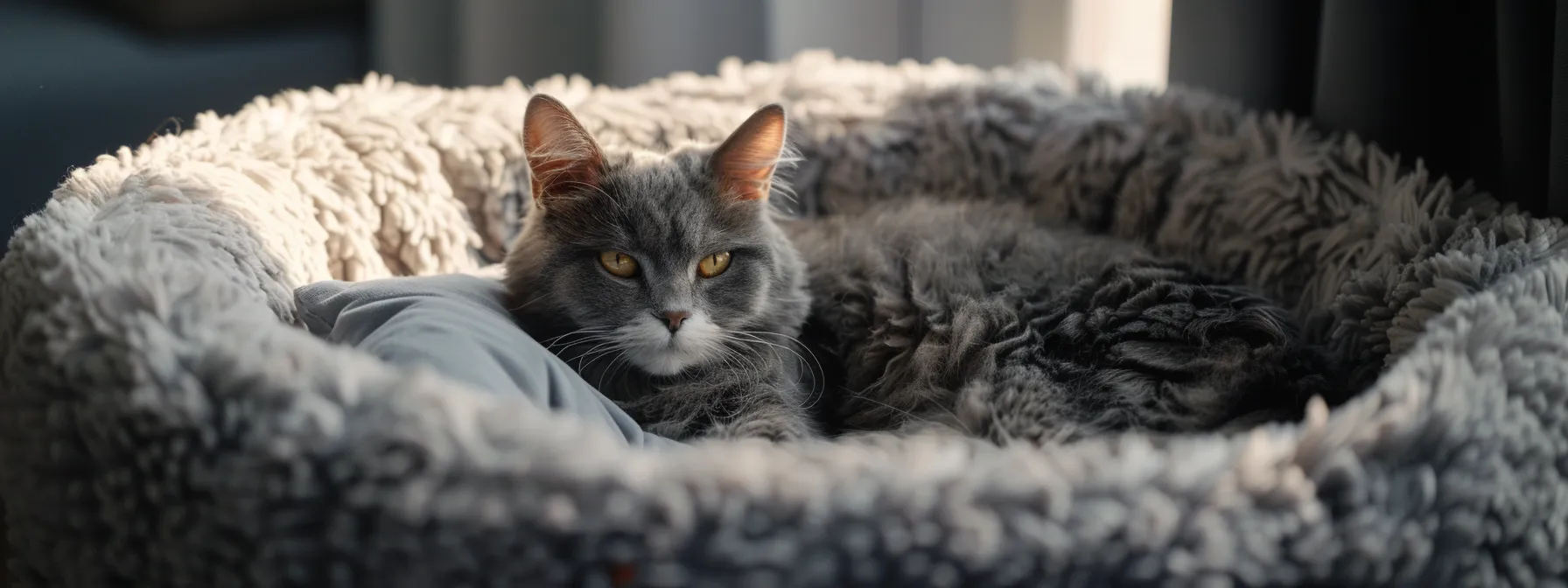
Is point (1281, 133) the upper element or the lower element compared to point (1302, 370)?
upper

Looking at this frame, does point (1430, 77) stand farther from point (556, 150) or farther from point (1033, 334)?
point (556, 150)

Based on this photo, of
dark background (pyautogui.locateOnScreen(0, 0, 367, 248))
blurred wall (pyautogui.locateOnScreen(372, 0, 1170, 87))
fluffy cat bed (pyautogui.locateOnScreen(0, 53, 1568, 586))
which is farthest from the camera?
blurred wall (pyautogui.locateOnScreen(372, 0, 1170, 87))

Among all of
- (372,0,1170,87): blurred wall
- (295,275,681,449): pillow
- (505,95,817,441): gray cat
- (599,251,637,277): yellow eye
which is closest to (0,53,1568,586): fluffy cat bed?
(295,275,681,449): pillow

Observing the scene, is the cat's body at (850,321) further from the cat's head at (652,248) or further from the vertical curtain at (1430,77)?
the vertical curtain at (1430,77)

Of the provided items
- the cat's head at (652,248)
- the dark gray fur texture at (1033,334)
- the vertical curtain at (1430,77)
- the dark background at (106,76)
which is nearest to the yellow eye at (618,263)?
the cat's head at (652,248)

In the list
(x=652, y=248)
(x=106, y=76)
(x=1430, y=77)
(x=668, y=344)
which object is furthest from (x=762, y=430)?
(x=106, y=76)

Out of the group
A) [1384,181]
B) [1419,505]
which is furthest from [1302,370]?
[1384,181]

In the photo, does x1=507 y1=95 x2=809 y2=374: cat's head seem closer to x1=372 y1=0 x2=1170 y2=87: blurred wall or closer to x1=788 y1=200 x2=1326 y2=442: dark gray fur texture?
x1=788 y1=200 x2=1326 y2=442: dark gray fur texture

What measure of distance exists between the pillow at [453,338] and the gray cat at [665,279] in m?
0.08

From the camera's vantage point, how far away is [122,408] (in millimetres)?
807

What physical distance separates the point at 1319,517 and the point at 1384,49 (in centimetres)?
106

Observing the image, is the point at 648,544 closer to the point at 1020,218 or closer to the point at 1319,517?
the point at 1319,517

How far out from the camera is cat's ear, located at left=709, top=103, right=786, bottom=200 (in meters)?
1.28

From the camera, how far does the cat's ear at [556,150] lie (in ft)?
4.04
